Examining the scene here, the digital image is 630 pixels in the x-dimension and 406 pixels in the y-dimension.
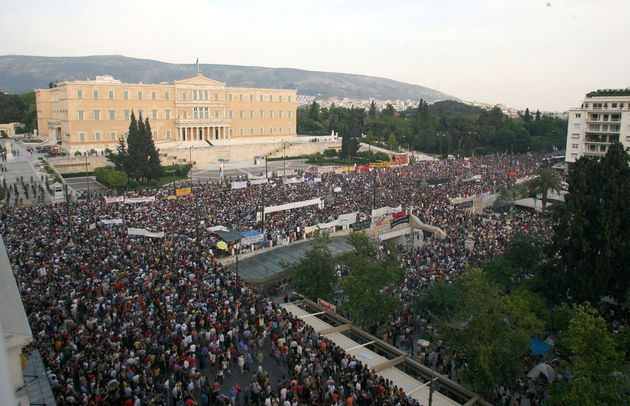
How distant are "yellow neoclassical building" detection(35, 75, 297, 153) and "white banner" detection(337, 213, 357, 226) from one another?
106 feet

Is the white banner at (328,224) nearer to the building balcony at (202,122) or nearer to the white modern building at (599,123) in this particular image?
the white modern building at (599,123)

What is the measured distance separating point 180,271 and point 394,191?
22.9 meters

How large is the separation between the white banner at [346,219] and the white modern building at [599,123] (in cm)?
3830

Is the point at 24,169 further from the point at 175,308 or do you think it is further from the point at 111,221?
the point at 175,308

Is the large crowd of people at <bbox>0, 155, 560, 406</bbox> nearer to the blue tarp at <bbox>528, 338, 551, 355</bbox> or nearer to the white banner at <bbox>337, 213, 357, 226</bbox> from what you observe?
the white banner at <bbox>337, 213, 357, 226</bbox>

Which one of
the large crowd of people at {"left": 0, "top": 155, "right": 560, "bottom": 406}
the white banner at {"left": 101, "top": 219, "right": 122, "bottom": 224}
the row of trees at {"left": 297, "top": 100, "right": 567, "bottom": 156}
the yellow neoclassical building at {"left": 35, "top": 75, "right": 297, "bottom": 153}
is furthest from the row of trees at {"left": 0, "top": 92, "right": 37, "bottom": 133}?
the white banner at {"left": 101, "top": 219, "right": 122, "bottom": 224}

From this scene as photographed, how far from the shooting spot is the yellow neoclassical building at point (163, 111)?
5719cm

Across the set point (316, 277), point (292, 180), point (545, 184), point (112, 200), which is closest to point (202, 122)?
point (292, 180)

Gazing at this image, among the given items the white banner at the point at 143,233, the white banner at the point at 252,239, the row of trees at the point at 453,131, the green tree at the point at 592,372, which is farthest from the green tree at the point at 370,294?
the row of trees at the point at 453,131

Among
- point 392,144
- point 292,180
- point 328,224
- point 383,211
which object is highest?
point 392,144

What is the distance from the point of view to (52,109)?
218 feet

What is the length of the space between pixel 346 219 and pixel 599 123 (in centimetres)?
4309

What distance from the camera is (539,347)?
16.8 metres

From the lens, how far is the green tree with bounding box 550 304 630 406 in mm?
12109
